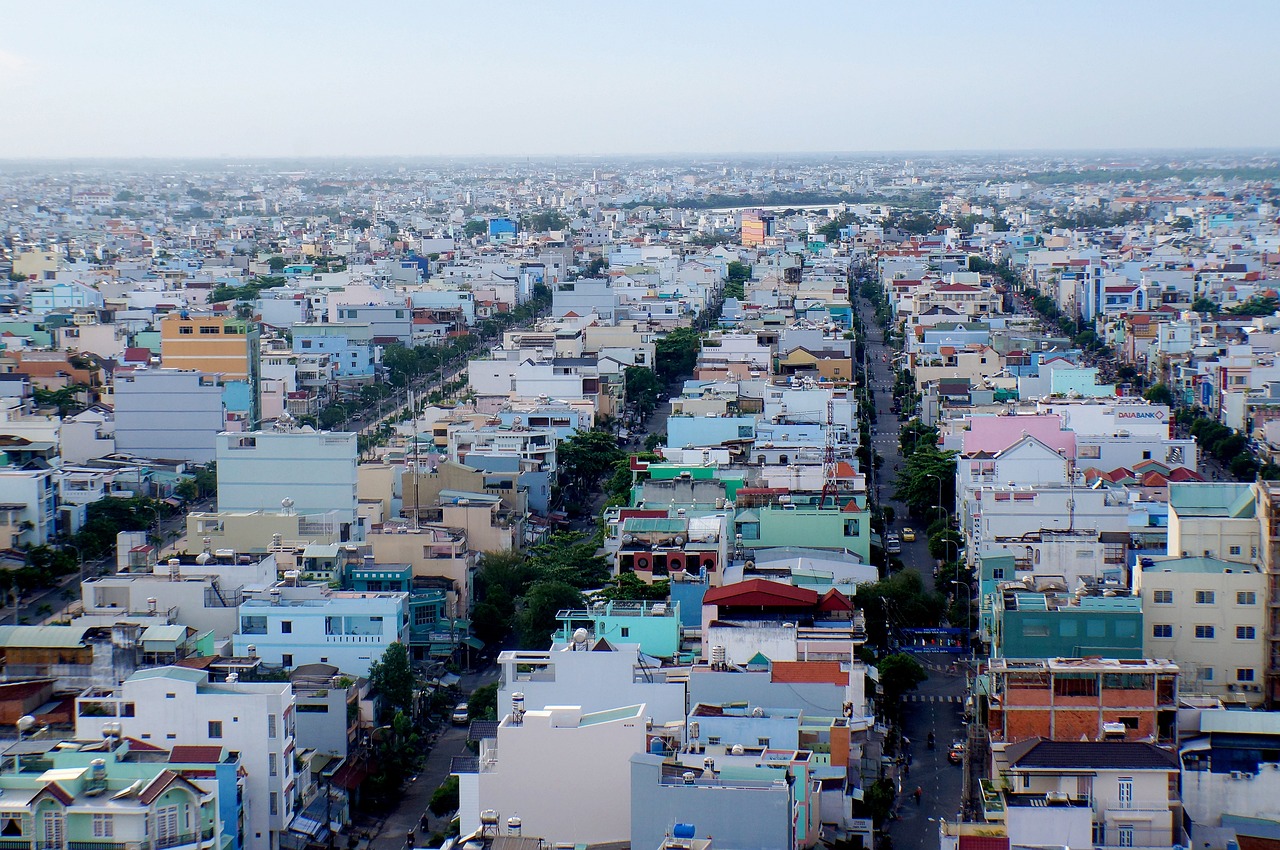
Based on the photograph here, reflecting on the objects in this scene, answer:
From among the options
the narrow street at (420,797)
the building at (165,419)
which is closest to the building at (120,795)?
the narrow street at (420,797)

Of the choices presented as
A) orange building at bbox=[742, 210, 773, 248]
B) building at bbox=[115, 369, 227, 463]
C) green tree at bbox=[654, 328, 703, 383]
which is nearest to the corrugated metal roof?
Result: building at bbox=[115, 369, 227, 463]

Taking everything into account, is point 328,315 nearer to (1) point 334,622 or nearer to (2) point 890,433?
(2) point 890,433

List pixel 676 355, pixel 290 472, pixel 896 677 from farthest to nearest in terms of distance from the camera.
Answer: pixel 676 355, pixel 290 472, pixel 896 677

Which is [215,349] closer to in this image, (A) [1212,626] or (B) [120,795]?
(A) [1212,626]

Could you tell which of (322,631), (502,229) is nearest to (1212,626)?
(322,631)

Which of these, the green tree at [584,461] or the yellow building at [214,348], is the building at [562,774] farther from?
the yellow building at [214,348]

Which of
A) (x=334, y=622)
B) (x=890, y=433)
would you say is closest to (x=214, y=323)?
(x=890, y=433)
